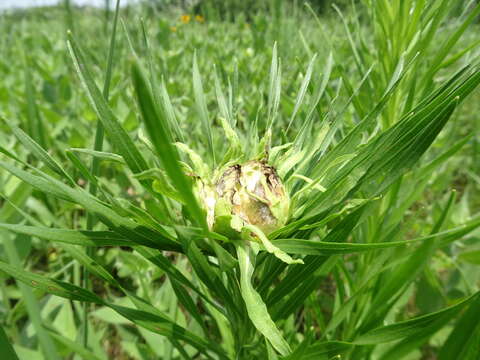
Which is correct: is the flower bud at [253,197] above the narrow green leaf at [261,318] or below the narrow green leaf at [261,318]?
above

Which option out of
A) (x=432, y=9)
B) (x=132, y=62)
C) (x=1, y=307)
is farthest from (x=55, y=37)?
(x=132, y=62)

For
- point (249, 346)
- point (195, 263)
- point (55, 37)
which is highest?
point (55, 37)

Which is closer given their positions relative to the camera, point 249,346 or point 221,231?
point 221,231

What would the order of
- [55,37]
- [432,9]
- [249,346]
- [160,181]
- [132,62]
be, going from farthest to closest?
[55,37] → [432,9] → [249,346] → [160,181] → [132,62]

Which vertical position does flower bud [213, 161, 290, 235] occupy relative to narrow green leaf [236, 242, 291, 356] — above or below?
above

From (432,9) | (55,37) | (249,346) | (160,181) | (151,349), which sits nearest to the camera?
(160,181)

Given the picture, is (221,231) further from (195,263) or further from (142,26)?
(142,26)

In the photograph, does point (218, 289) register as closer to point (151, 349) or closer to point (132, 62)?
point (132, 62)

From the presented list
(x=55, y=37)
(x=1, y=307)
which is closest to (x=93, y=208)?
(x=1, y=307)

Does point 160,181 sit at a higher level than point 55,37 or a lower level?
lower
